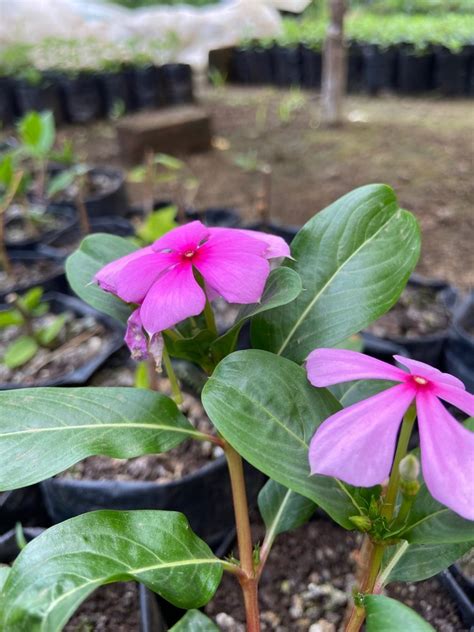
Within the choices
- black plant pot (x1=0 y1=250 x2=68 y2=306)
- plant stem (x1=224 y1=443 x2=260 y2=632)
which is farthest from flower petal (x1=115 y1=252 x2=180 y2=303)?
black plant pot (x1=0 y1=250 x2=68 y2=306)

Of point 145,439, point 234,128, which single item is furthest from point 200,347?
point 234,128

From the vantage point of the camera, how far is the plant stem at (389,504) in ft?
1.73

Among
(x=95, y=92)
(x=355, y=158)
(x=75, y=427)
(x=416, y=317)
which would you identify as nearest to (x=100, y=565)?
(x=75, y=427)

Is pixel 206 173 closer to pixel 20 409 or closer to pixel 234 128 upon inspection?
pixel 234 128

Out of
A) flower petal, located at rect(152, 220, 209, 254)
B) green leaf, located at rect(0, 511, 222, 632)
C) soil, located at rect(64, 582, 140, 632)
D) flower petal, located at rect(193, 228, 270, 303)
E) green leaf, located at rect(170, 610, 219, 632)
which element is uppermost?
flower petal, located at rect(152, 220, 209, 254)

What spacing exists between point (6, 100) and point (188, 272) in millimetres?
5094

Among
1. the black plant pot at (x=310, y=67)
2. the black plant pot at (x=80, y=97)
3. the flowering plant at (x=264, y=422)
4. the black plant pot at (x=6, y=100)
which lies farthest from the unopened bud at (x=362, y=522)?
the black plant pot at (x=310, y=67)

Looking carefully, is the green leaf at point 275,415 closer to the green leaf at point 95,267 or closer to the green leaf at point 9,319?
the green leaf at point 95,267

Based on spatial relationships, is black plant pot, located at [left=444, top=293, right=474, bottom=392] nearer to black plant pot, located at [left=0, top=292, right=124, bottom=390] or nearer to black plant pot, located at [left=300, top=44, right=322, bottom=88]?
black plant pot, located at [left=0, top=292, right=124, bottom=390]

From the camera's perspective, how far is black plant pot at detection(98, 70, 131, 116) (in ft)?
16.6

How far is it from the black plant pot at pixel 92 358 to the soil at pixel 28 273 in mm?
125

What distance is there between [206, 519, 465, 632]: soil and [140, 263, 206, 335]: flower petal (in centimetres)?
67

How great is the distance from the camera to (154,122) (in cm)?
391

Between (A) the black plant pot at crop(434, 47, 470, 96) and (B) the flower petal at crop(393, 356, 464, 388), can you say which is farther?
(A) the black plant pot at crop(434, 47, 470, 96)
